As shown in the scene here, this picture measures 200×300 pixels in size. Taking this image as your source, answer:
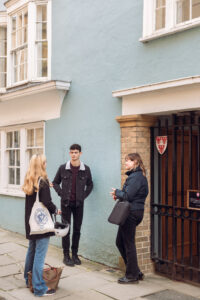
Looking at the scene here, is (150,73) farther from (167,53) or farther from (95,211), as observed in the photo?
(95,211)

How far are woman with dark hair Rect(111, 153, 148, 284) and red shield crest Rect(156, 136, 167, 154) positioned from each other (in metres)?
0.69

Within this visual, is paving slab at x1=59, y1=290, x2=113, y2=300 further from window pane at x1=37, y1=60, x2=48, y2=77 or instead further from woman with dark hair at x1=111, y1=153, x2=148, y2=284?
window pane at x1=37, y1=60, x2=48, y2=77

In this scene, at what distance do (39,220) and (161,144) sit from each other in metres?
→ 2.22

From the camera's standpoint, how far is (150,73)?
20.0 ft

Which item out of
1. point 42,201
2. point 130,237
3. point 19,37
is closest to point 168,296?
point 130,237

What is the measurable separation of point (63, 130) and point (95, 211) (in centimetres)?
176

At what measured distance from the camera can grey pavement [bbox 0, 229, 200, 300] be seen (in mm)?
5445

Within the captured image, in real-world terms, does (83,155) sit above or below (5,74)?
below

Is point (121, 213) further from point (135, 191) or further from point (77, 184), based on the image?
point (77, 184)

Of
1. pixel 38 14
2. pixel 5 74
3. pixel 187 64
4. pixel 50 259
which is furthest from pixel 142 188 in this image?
pixel 5 74

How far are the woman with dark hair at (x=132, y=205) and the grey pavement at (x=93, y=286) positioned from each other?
273mm

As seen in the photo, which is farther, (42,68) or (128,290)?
(42,68)

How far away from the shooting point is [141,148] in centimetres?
641

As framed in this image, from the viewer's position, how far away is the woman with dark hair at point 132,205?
18.5 ft
